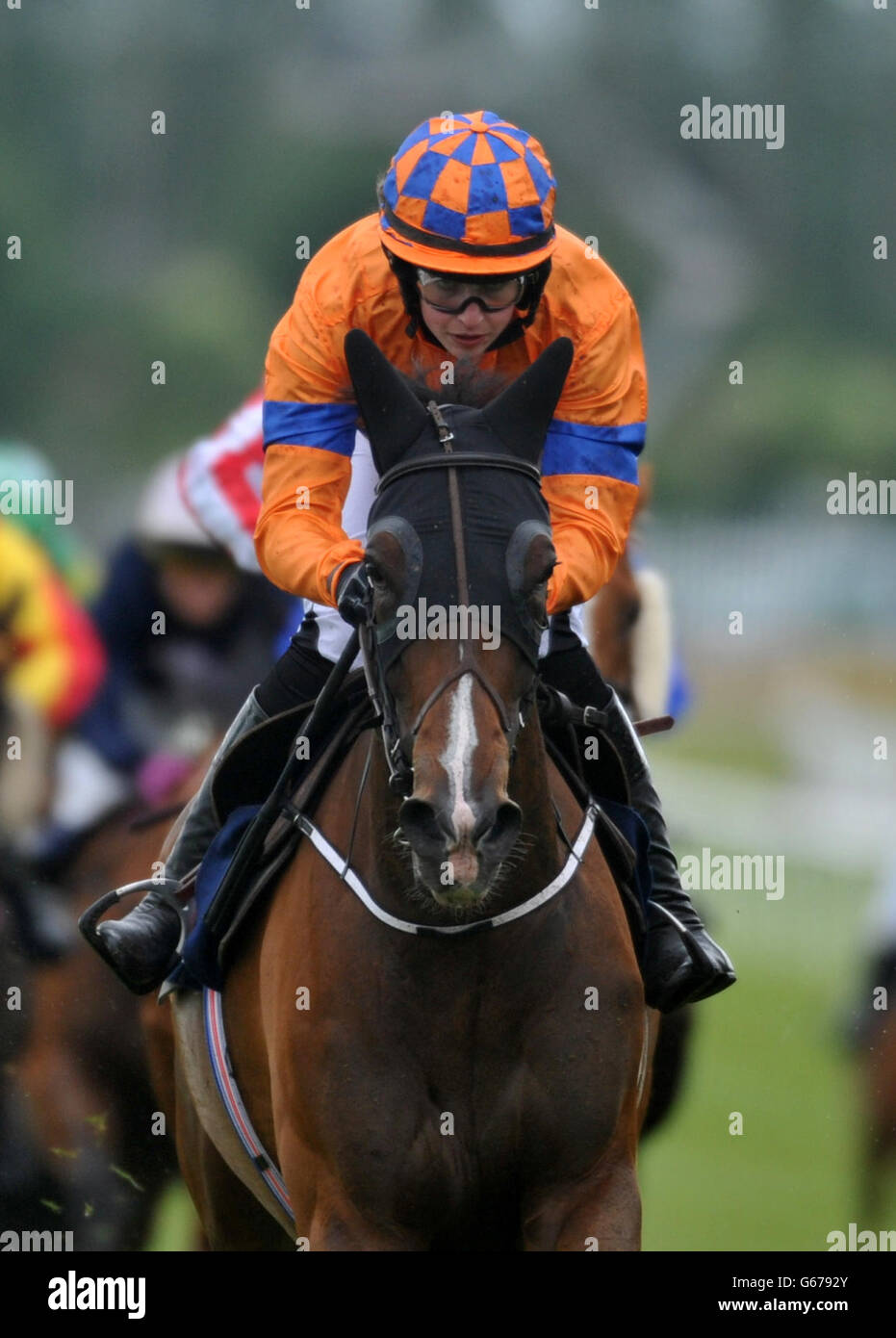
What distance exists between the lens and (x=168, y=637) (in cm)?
783

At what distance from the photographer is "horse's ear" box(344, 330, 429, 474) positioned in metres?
3.61

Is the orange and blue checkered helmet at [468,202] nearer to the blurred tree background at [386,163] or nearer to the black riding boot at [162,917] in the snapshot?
the black riding boot at [162,917]

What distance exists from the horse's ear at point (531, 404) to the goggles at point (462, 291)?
0.18 m

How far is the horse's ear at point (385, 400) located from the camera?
11.8 ft

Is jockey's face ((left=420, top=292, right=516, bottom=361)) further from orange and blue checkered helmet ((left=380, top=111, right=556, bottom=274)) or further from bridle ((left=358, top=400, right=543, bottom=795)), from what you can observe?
bridle ((left=358, top=400, right=543, bottom=795))

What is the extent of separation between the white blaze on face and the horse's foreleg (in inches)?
32.7

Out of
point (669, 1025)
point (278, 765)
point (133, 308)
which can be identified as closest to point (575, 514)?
point (278, 765)

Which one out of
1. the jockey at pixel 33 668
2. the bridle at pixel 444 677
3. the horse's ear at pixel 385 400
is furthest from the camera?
the jockey at pixel 33 668

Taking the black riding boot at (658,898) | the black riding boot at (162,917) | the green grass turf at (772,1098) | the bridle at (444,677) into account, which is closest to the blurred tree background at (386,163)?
the green grass turf at (772,1098)

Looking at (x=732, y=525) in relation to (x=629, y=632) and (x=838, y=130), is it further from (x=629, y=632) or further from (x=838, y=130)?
(x=629, y=632)

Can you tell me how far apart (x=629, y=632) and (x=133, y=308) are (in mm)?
19632

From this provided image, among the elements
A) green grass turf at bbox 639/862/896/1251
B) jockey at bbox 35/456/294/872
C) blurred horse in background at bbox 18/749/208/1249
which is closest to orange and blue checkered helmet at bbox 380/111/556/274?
blurred horse in background at bbox 18/749/208/1249

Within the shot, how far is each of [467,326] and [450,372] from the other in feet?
0.42

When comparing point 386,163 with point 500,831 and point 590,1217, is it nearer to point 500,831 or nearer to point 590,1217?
point 590,1217
